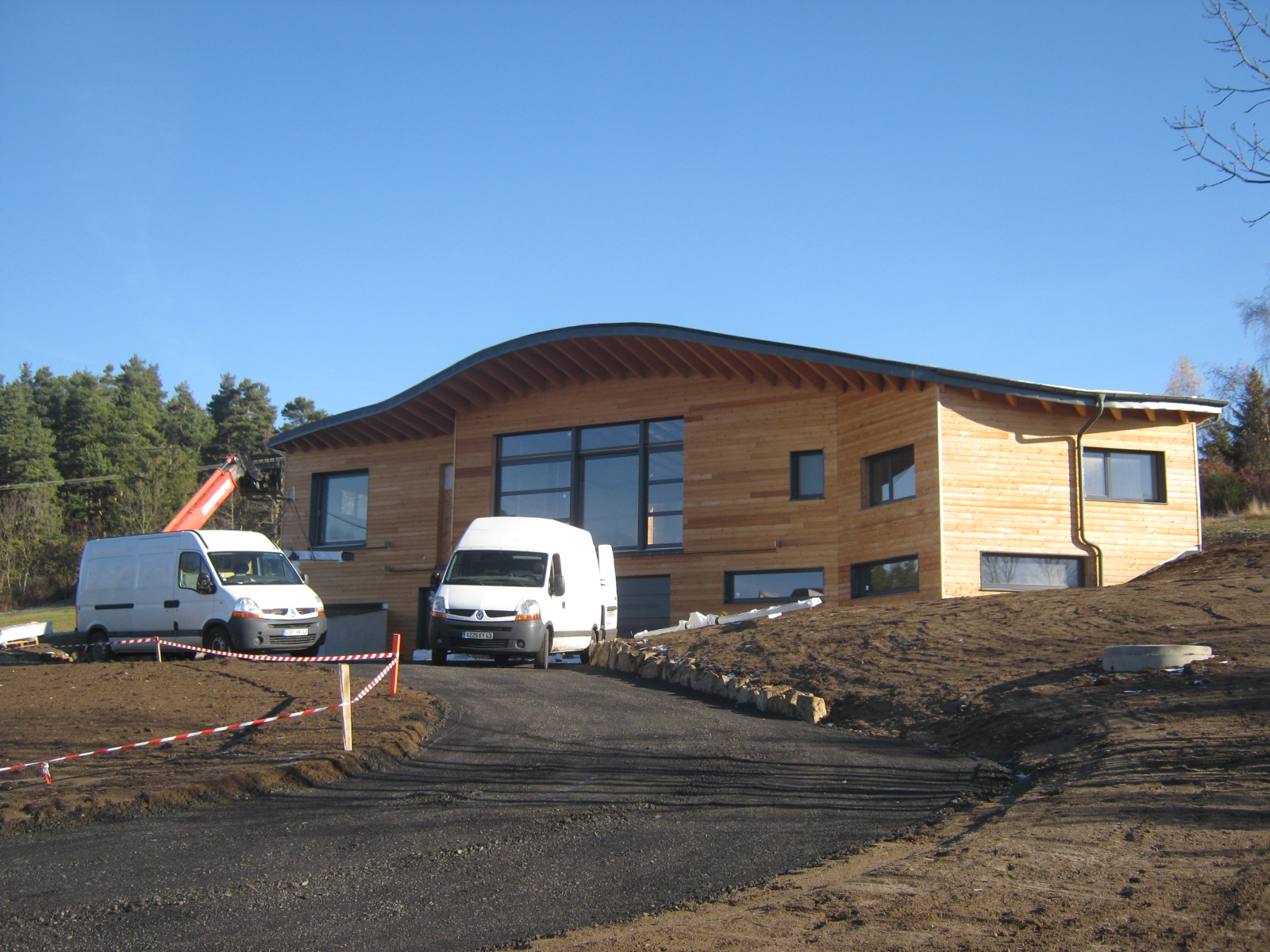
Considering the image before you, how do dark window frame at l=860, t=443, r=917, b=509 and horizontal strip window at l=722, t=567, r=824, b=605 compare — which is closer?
dark window frame at l=860, t=443, r=917, b=509

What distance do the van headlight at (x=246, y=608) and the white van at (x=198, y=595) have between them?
13 mm

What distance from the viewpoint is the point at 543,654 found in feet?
Answer: 55.9

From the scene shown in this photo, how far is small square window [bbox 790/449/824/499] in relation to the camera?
2195 centimetres

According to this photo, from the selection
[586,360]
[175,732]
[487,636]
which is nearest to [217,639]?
[487,636]

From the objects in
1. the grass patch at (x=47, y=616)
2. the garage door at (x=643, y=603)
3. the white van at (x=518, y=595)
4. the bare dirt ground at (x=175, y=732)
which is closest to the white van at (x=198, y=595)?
the bare dirt ground at (x=175, y=732)

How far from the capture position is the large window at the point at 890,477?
2000cm

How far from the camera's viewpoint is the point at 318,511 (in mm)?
28562

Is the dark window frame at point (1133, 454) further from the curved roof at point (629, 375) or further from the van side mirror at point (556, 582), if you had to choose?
the van side mirror at point (556, 582)

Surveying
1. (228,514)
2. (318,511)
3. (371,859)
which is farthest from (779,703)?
(228,514)

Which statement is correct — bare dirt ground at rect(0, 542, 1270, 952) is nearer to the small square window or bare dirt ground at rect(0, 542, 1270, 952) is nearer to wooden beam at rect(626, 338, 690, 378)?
the small square window

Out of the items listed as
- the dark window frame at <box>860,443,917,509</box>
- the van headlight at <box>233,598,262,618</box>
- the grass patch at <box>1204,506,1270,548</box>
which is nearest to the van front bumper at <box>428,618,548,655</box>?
the van headlight at <box>233,598,262,618</box>

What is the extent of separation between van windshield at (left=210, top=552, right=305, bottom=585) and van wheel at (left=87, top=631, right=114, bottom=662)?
271 cm

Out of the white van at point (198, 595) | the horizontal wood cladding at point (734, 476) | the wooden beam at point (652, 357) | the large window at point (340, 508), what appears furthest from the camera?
the large window at point (340, 508)

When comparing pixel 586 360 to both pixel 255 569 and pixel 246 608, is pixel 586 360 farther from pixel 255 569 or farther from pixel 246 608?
pixel 246 608
